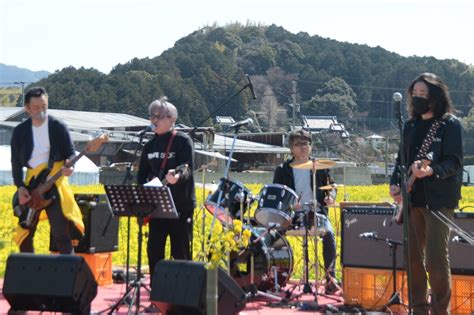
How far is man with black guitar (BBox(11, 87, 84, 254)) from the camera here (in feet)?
25.7

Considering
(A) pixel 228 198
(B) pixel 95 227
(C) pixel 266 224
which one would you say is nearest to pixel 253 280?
(C) pixel 266 224

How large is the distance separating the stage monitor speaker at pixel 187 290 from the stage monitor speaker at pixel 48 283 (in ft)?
1.89

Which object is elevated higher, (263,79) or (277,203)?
(263,79)

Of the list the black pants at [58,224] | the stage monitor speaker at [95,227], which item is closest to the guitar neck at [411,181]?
the black pants at [58,224]

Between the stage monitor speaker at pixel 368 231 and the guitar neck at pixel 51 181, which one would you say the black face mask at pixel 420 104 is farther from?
the guitar neck at pixel 51 181

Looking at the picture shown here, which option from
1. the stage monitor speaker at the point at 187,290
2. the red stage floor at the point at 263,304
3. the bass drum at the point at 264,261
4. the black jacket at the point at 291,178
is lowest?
the red stage floor at the point at 263,304

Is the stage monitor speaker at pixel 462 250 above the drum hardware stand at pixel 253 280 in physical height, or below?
above

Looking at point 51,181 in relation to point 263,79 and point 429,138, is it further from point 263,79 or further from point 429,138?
point 263,79

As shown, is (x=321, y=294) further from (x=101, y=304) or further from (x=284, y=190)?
(x=101, y=304)

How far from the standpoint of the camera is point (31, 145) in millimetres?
7910

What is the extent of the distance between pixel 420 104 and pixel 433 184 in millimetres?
640

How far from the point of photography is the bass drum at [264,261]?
31.2 feet

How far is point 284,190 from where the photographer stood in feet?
30.6

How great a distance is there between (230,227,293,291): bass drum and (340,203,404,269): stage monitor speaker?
100 cm
